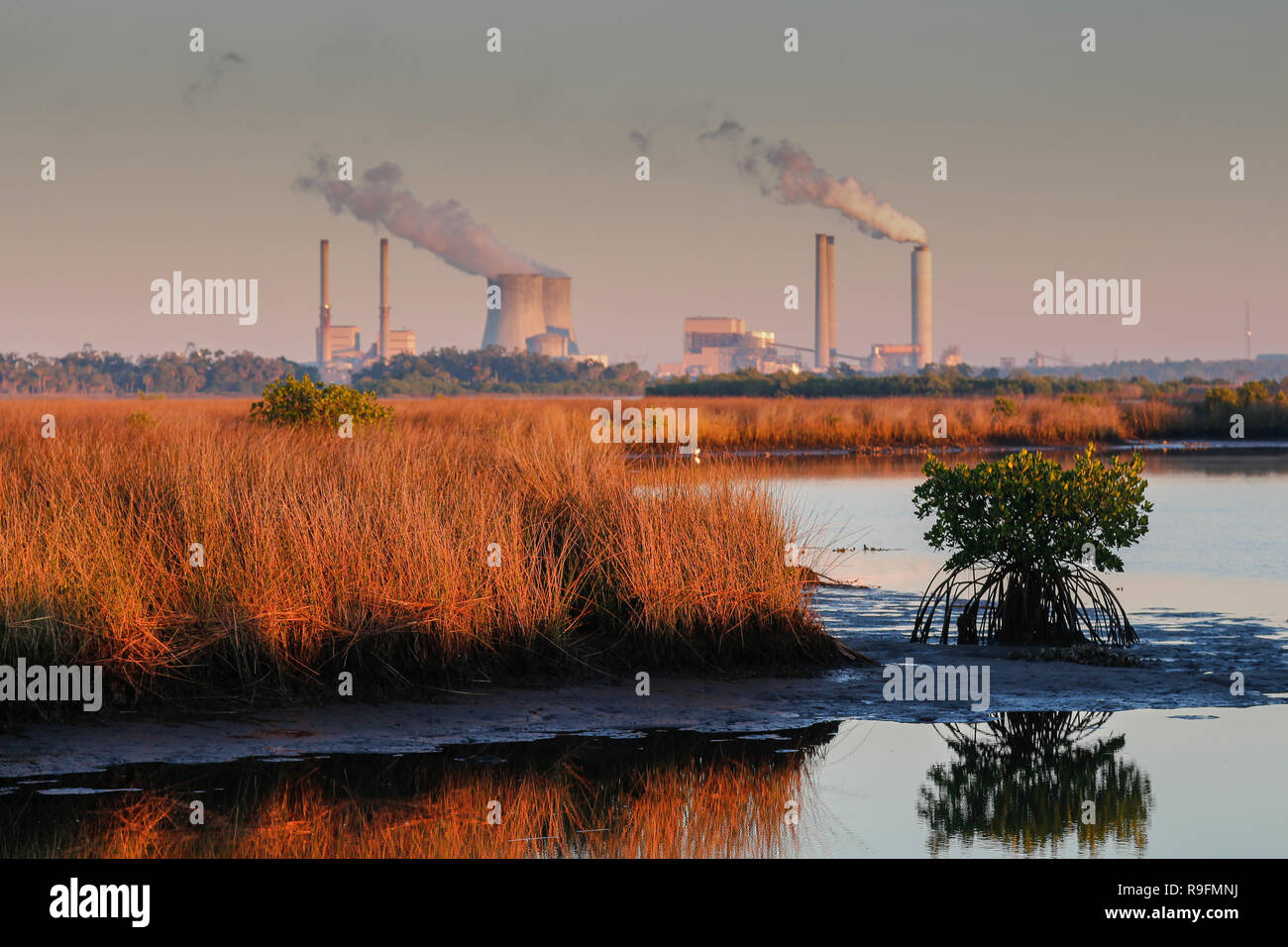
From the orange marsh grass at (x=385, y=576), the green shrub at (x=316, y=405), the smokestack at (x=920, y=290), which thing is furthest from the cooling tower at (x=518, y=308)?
the orange marsh grass at (x=385, y=576)

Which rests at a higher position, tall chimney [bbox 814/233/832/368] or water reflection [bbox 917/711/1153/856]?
tall chimney [bbox 814/233/832/368]

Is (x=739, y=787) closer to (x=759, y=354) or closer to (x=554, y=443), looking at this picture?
(x=554, y=443)

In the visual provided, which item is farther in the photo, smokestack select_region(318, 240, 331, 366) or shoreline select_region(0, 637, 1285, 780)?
smokestack select_region(318, 240, 331, 366)

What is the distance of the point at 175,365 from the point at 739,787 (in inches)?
5713

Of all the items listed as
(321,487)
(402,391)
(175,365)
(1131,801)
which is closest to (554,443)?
(321,487)

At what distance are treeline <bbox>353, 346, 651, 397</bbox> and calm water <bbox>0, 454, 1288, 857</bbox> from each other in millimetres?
137946

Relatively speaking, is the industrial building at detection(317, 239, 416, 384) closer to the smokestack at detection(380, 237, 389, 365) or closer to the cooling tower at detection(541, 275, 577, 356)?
the smokestack at detection(380, 237, 389, 365)

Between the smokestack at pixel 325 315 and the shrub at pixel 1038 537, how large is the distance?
425ft

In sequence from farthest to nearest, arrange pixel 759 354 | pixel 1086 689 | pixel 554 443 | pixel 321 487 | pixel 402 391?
pixel 759 354 < pixel 402 391 < pixel 554 443 < pixel 321 487 < pixel 1086 689

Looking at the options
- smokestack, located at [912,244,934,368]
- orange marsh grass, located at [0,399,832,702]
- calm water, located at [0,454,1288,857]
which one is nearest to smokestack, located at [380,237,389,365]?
smokestack, located at [912,244,934,368]

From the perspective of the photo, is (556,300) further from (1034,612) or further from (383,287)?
(1034,612)

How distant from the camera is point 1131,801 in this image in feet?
28.5

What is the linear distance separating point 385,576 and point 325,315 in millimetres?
156938

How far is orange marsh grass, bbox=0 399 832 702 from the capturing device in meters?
10.7
